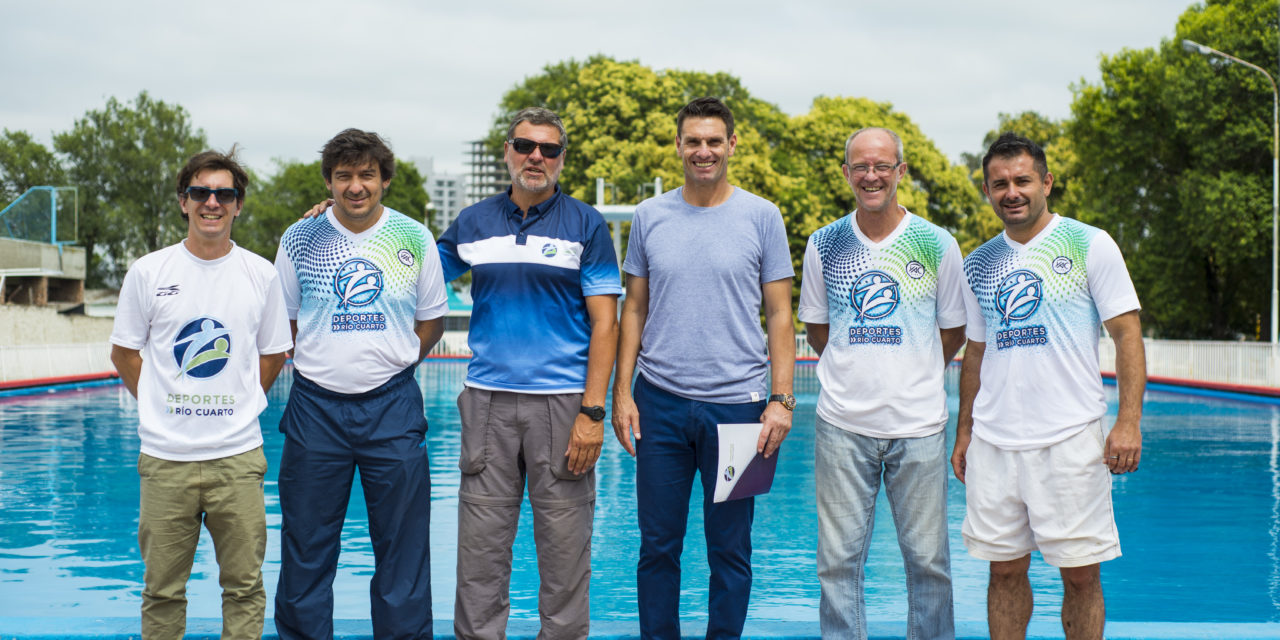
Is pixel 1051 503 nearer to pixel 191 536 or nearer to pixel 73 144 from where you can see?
pixel 191 536

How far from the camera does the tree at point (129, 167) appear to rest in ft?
181

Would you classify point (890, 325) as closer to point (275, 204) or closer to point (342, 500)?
point (342, 500)

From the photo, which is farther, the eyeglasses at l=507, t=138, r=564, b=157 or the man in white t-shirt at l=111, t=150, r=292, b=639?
the eyeglasses at l=507, t=138, r=564, b=157

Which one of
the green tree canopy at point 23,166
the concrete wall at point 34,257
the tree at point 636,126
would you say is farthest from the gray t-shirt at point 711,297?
the green tree canopy at point 23,166

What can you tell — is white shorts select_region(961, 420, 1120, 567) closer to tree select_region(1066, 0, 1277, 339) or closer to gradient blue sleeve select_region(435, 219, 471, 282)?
gradient blue sleeve select_region(435, 219, 471, 282)

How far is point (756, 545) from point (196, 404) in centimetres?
474

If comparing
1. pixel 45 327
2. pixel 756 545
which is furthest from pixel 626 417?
pixel 45 327

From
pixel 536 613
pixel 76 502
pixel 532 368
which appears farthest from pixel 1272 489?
pixel 76 502

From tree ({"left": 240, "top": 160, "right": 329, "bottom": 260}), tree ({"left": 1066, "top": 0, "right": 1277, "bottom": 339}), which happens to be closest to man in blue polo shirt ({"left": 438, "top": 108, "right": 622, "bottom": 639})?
tree ({"left": 1066, "top": 0, "right": 1277, "bottom": 339})

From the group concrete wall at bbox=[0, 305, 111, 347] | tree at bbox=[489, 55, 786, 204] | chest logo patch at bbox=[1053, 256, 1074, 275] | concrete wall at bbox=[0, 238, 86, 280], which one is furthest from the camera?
tree at bbox=[489, 55, 786, 204]

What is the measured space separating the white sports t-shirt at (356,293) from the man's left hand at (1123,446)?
7.84 ft

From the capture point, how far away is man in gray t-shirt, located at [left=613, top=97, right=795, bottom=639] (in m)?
3.96

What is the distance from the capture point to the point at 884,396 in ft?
12.7

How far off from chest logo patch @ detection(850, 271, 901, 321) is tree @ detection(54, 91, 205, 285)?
56428 mm
